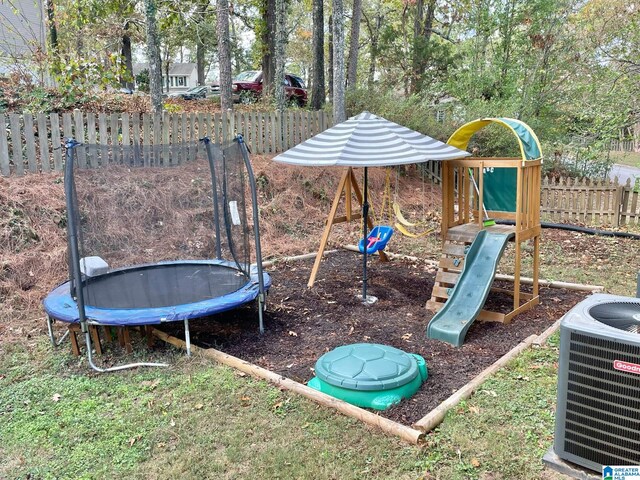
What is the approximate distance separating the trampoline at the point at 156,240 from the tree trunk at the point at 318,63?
7.60 metres

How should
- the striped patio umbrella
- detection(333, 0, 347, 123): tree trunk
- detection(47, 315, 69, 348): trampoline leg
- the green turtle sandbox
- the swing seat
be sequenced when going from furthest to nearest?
detection(333, 0, 347, 123): tree trunk → the swing seat → the striped patio umbrella → detection(47, 315, 69, 348): trampoline leg → the green turtle sandbox

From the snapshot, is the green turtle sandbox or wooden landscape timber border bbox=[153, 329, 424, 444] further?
the green turtle sandbox

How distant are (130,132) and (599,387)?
7.42 metres

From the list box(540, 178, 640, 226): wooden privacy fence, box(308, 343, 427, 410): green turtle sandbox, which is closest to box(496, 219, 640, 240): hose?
box(540, 178, 640, 226): wooden privacy fence

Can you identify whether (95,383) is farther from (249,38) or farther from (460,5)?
(249,38)

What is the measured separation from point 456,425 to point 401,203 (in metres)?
7.82

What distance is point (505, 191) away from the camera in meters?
5.45

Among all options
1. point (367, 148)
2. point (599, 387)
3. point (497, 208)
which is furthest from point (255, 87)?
point (599, 387)

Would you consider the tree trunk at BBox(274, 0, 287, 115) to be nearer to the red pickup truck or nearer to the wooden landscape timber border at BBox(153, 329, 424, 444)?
→ the red pickup truck

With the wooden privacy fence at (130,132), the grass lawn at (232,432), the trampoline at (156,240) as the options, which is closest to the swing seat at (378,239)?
the trampoline at (156,240)

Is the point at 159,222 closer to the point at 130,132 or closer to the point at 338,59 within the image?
the point at 130,132

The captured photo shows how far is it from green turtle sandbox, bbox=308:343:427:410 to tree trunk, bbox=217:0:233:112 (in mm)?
8105

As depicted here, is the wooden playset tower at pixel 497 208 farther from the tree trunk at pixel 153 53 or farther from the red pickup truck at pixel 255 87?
the red pickup truck at pixel 255 87

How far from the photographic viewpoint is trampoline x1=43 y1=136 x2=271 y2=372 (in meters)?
3.84
